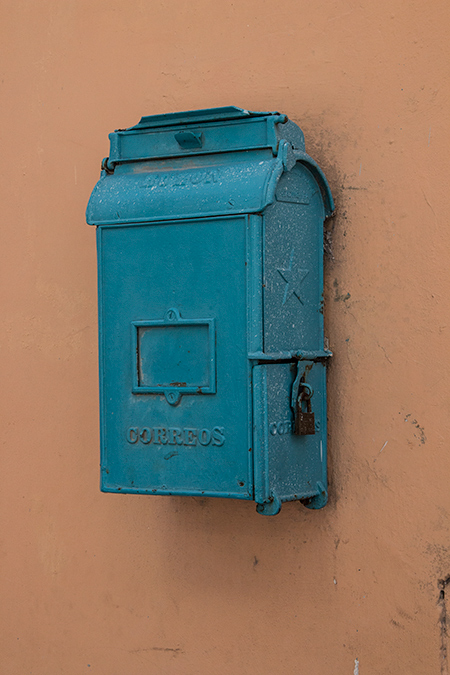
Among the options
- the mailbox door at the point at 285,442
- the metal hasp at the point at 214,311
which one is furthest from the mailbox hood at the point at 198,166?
the mailbox door at the point at 285,442

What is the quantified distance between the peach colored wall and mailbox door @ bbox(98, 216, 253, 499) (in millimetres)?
350

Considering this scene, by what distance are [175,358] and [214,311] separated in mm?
162

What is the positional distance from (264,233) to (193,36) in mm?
821

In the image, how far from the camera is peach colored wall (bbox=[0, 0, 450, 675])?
6.66 ft

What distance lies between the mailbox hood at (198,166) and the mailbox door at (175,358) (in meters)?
0.05

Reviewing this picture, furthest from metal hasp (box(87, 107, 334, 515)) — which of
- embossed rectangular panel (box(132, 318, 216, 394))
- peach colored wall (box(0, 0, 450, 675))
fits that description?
peach colored wall (box(0, 0, 450, 675))

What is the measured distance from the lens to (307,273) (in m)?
2.06

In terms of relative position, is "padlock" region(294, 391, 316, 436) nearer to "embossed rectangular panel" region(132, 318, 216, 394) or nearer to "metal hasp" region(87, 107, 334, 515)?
"metal hasp" region(87, 107, 334, 515)

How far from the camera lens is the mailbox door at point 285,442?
1.88 metres

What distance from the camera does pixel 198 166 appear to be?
2.06 m

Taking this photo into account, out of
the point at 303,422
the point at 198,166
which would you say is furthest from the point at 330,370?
the point at 198,166

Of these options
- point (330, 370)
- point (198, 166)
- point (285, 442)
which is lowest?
point (285, 442)

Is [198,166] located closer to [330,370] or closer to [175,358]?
[175,358]

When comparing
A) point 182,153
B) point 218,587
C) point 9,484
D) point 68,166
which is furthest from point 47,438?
point 182,153
